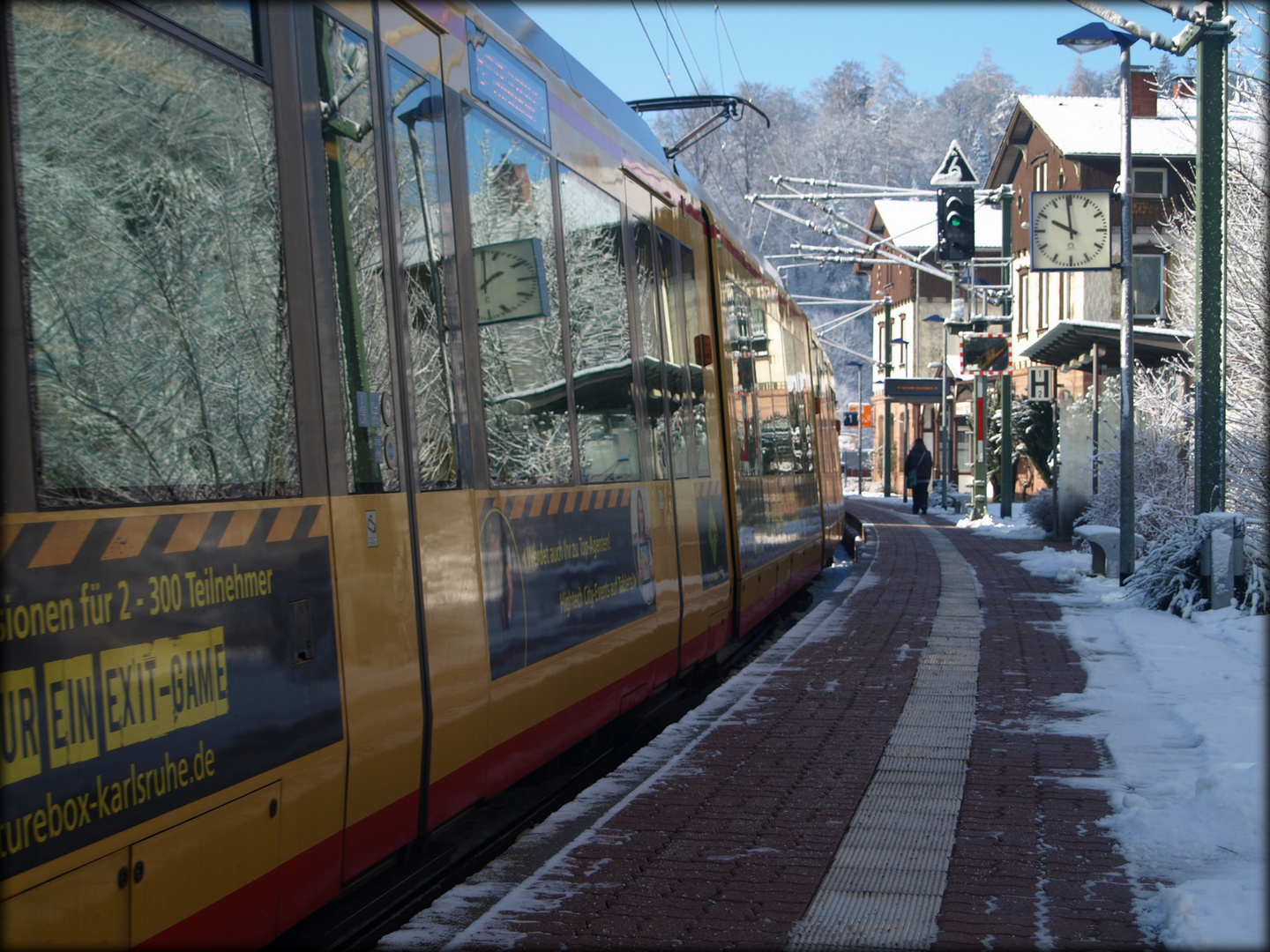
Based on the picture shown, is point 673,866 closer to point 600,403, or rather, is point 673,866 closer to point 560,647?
point 560,647

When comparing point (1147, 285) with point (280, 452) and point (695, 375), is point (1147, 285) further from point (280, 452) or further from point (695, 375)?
point (280, 452)

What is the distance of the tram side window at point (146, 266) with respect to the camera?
245 cm

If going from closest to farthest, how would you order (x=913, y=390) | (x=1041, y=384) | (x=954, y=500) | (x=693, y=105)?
(x=693, y=105)
(x=1041, y=384)
(x=954, y=500)
(x=913, y=390)

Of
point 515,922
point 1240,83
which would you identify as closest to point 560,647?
point 515,922

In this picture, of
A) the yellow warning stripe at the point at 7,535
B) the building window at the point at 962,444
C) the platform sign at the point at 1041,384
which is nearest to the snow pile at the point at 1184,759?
the yellow warning stripe at the point at 7,535

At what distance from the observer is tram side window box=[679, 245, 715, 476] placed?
7922 millimetres

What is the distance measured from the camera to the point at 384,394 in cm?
370

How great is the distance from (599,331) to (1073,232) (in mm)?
10328

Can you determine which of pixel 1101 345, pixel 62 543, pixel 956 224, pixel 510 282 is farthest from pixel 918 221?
pixel 62 543

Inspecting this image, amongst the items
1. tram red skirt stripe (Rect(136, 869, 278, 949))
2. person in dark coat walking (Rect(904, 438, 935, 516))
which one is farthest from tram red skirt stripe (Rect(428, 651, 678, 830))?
person in dark coat walking (Rect(904, 438, 935, 516))

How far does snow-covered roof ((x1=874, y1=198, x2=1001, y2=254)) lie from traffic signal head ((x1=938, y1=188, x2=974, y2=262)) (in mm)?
29236

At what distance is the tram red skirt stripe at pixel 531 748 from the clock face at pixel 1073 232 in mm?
9867

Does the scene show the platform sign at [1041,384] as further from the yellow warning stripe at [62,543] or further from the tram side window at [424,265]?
the yellow warning stripe at [62,543]

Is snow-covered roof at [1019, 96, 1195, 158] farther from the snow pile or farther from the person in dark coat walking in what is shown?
the snow pile
